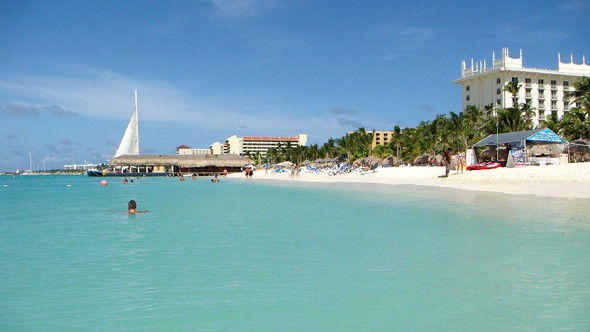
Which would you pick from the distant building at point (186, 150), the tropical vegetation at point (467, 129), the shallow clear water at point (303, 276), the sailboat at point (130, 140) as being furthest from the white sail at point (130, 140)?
the distant building at point (186, 150)

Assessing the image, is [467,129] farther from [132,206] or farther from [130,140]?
[130,140]

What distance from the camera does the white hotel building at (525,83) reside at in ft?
224

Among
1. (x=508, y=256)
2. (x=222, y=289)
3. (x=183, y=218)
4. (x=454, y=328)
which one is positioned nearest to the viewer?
(x=454, y=328)

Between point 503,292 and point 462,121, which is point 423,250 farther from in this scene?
point 462,121

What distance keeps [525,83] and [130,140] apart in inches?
2714

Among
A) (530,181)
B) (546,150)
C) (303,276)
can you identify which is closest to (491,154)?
(546,150)

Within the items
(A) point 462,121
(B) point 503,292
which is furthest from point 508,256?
(A) point 462,121

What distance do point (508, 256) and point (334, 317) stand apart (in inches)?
156

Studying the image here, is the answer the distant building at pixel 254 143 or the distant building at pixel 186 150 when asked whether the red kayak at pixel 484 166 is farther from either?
the distant building at pixel 186 150

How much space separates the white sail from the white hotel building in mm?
59062

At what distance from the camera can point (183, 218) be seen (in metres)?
13.3

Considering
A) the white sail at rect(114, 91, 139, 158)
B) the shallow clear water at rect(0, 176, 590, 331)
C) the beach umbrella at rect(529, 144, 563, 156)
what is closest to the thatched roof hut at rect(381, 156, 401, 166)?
the beach umbrella at rect(529, 144, 563, 156)

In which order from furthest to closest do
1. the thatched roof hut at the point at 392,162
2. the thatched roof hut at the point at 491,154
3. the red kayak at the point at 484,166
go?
the thatched roof hut at the point at 392,162
the thatched roof hut at the point at 491,154
the red kayak at the point at 484,166

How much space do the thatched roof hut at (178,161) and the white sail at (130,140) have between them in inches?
92.9
